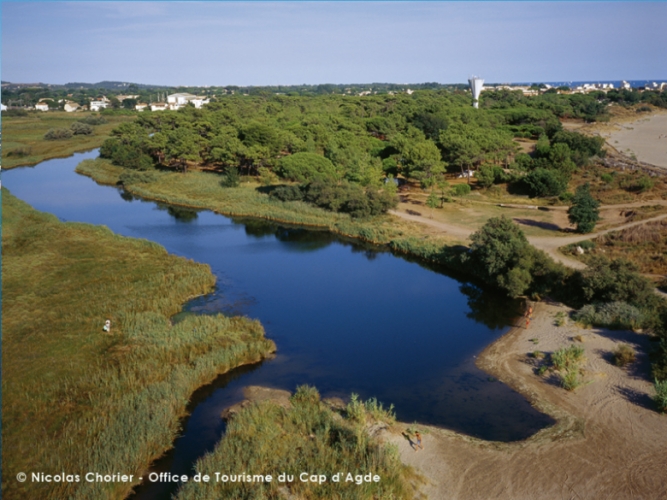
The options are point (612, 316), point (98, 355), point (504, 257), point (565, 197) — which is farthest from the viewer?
point (565, 197)

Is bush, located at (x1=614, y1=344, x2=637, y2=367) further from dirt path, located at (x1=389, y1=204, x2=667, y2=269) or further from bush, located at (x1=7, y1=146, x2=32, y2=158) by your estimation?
bush, located at (x1=7, y1=146, x2=32, y2=158)

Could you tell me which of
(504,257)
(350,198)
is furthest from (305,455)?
(350,198)

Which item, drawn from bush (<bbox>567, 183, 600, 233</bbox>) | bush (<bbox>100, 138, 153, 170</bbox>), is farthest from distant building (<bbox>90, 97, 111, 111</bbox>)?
bush (<bbox>567, 183, 600, 233</bbox>)

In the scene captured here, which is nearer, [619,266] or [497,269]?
[619,266]

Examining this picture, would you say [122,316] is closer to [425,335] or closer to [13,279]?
[13,279]

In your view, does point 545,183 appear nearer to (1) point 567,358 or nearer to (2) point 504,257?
(2) point 504,257

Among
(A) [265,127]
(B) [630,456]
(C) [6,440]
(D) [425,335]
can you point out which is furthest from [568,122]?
(C) [6,440]

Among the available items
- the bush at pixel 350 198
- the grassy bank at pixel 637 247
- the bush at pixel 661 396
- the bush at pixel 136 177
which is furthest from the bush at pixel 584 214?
the bush at pixel 136 177
